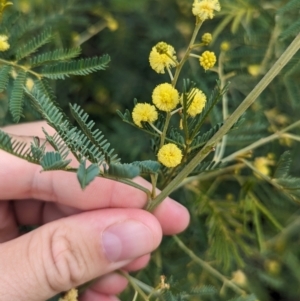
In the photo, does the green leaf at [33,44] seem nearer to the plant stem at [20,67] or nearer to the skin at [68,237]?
the plant stem at [20,67]

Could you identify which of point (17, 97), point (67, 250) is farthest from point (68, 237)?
point (17, 97)

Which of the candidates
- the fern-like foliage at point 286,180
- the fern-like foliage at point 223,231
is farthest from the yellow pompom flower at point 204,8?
the fern-like foliage at point 223,231

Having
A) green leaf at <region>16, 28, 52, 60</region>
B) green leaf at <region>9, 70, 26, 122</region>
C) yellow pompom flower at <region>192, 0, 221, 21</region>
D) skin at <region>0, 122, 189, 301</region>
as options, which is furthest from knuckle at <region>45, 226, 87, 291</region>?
yellow pompom flower at <region>192, 0, 221, 21</region>

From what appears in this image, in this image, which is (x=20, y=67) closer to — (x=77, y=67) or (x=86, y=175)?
(x=77, y=67)

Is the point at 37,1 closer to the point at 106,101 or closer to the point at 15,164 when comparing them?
the point at 106,101

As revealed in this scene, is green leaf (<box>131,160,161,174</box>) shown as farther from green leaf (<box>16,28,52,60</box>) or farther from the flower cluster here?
green leaf (<box>16,28,52,60</box>)

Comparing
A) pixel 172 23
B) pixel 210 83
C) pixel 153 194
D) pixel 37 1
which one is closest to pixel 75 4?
pixel 37 1
